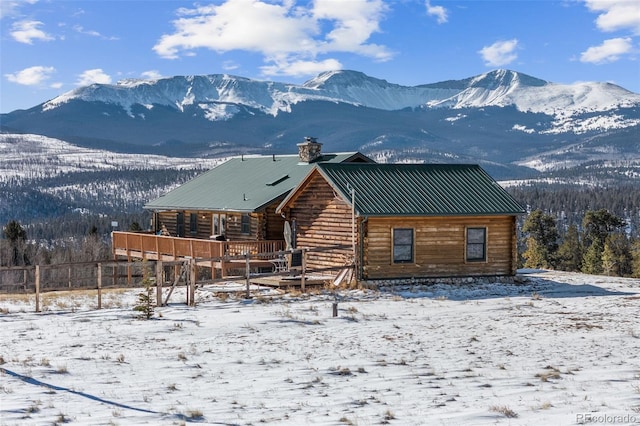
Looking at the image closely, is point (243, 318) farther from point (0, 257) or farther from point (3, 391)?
point (0, 257)

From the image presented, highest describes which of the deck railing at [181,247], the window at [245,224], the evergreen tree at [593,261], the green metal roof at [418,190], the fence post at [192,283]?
the green metal roof at [418,190]

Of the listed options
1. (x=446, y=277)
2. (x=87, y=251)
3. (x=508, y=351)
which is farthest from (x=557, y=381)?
(x=87, y=251)

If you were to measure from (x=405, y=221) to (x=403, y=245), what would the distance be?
36.5 inches

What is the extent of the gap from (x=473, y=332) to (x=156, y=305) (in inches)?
387

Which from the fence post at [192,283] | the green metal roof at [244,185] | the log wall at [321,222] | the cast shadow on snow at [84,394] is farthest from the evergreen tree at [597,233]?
the cast shadow on snow at [84,394]

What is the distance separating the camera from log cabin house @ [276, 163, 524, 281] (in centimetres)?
2820

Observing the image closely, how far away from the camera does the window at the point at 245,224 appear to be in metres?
36.5

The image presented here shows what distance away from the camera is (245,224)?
36.8 meters

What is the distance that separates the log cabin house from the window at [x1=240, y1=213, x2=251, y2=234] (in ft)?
16.3

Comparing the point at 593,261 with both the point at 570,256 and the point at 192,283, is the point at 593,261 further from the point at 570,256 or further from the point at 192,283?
the point at 192,283

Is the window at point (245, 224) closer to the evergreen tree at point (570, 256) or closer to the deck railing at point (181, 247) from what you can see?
the deck railing at point (181, 247)

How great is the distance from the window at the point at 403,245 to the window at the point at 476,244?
2499 mm

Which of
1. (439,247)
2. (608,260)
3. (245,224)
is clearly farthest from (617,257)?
(439,247)

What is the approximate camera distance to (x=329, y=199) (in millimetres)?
30156
